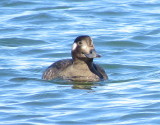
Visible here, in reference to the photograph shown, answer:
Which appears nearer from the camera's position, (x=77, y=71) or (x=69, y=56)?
(x=77, y=71)

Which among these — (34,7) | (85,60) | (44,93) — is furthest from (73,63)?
(34,7)

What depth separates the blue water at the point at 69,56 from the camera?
14.6 meters

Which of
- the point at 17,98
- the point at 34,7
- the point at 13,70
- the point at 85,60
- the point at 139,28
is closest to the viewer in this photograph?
the point at 17,98

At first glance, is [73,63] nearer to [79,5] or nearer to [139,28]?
[139,28]

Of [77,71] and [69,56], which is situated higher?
[77,71]

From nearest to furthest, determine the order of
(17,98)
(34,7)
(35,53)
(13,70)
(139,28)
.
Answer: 1. (17,98)
2. (13,70)
3. (35,53)
4. (139,28)
5. (34,7)

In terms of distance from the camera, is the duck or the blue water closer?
the blue water

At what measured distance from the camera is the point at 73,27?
24.6m

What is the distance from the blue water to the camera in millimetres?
14562

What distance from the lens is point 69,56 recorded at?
21109 millimetres

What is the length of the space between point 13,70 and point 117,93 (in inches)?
139

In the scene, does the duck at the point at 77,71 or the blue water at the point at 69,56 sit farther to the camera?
the duck at the point at 77,71

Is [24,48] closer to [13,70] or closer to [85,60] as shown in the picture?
[13,70]

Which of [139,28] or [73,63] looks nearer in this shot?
[73,63]
